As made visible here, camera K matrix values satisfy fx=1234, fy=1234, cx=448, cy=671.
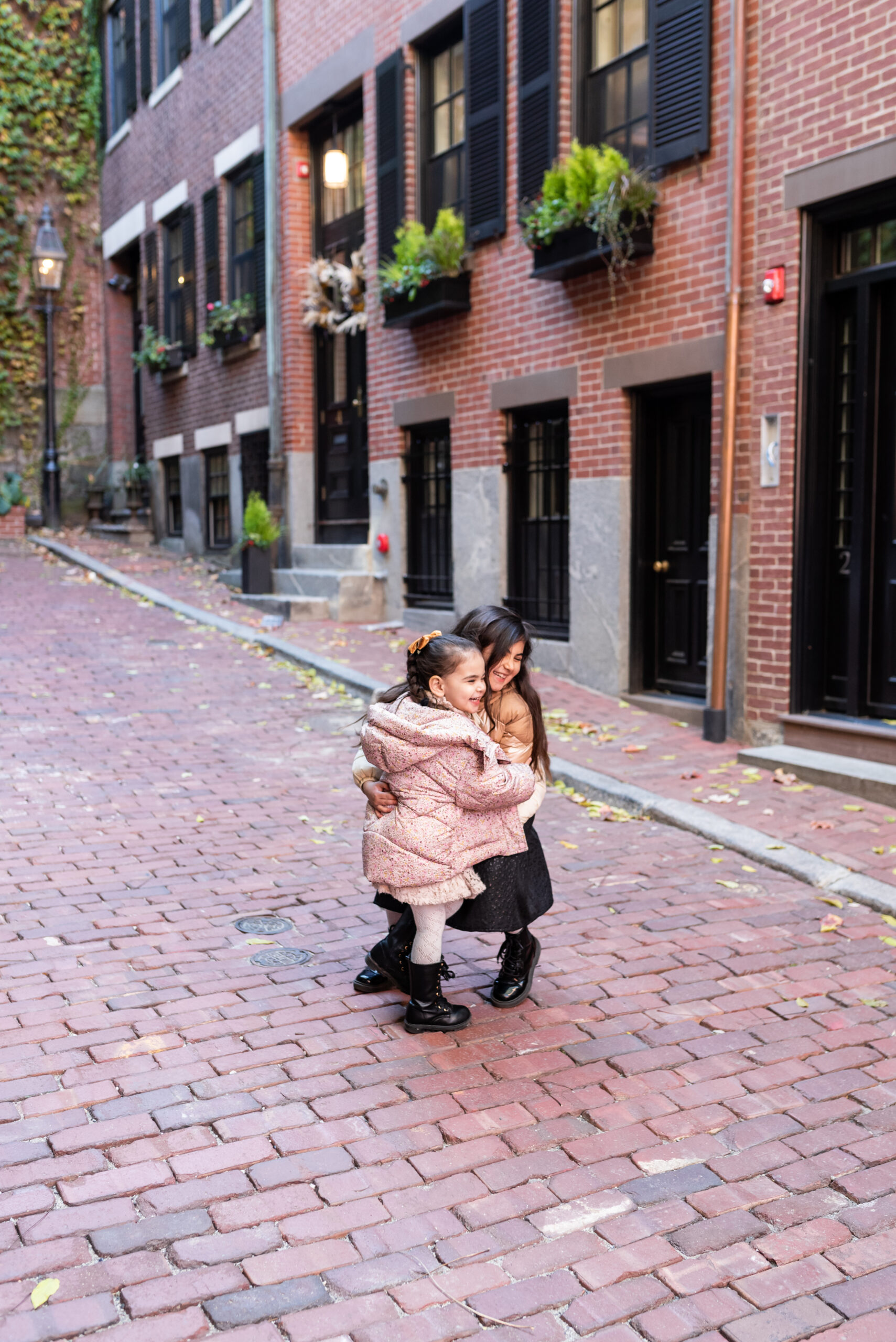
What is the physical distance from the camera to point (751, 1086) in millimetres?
3500

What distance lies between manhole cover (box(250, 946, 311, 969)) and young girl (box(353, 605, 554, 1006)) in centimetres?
61

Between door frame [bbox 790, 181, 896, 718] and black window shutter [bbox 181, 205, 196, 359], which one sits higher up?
black window shutter [bbox 181, 205, 196, 359]

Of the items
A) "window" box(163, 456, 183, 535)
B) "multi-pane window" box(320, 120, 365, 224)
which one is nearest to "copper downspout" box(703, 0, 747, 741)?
"multi-pane window" box(320, 120, 365, 224)

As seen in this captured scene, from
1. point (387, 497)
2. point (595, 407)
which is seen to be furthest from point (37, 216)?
point (595, 407)

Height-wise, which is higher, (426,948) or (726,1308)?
(426,948)

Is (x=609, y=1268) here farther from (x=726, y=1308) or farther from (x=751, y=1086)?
(x=751, y=1086)

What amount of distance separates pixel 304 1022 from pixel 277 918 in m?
0.98

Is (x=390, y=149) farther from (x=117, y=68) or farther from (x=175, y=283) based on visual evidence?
(x=117, y=68)

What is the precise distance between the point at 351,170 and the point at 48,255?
26.6 feet

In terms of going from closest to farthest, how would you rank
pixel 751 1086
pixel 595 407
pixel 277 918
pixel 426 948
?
1. pixel 751 1086
2. pixel 426 948
3. pixel 277 918
4. pixel 595 407

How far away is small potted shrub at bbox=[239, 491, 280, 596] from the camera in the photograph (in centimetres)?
1392

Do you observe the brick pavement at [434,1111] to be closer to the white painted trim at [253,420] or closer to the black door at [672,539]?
the black door at [672,539]

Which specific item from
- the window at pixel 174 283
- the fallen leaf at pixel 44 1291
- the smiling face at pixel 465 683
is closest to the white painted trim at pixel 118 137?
the window at pixel 174 283

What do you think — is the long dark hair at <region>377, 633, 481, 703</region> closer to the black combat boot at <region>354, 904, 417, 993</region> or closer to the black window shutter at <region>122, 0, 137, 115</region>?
the black combat boot at <region>354, 904, 417, 993</region>
